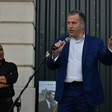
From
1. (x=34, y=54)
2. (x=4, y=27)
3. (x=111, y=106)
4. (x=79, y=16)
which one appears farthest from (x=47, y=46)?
(x=79, y=16)

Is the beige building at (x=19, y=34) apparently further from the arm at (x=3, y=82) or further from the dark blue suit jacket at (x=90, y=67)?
the dark blue suit jacket at (x=90, y=67)

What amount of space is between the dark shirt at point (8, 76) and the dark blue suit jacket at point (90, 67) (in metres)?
1.56

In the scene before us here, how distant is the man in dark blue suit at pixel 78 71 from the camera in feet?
14.0

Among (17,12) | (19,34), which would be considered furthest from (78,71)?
(17,12)

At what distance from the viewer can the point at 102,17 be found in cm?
841

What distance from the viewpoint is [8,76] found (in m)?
5.83

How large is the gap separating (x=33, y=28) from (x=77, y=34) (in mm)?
3695

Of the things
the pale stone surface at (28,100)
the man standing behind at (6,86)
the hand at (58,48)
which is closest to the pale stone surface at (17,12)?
the pale stone surface at (28,100)

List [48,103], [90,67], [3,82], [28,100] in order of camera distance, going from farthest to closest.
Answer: [28,100]
[48,103]
[3,82]
[90,67]

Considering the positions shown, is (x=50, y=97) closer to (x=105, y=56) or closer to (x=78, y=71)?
(x=78, y=71)

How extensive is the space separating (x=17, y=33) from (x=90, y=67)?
3.95 metres

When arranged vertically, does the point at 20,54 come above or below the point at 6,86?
above

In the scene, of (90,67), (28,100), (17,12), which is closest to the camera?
(90,67)

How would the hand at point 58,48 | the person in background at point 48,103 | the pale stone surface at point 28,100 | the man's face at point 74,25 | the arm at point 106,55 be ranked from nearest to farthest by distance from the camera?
the hand at point 58,48 < the arm at point 106,55 < the man's face at point 74,25 < the person in background at point 48,103 < the pale stone surface at point 28,100
